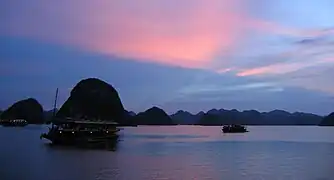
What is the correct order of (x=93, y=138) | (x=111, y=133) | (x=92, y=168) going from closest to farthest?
(x=92, y=168)
(x=93, y=138)
(x=111, y=133)

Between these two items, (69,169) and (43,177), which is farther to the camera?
(69,169)

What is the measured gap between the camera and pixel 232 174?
4009 centimetres

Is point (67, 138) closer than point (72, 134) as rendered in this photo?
Yes

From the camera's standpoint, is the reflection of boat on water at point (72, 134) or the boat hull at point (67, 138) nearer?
the boat hull at point (67, 138)

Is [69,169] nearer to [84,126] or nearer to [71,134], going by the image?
[71,134]

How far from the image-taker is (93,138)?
9456 centimetres

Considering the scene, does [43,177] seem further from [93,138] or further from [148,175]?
[93,138]

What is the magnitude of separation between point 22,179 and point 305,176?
24479mm

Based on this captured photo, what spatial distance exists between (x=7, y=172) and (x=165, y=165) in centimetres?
1651

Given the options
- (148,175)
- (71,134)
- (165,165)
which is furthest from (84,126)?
(148,175)

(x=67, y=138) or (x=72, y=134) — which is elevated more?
(x=72, y=134)

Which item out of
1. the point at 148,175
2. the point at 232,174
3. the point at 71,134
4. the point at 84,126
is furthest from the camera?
the point at 84,126

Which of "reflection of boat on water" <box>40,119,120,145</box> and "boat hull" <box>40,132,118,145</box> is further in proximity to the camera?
"reflection of boat on water" <box>40,119,120,145</box>

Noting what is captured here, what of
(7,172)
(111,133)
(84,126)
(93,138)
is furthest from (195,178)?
(111,133)
